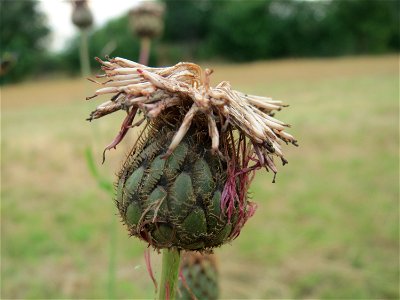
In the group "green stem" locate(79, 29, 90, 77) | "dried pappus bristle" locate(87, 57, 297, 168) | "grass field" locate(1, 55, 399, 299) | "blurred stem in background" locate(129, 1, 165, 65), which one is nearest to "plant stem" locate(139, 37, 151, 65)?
"blurred stem in background" locate(129, 1, 165, 65)

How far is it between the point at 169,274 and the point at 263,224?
692cm

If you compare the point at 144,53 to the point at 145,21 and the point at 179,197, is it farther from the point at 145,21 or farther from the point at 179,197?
the point at 179,197

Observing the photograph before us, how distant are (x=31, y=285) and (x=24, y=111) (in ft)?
80.9

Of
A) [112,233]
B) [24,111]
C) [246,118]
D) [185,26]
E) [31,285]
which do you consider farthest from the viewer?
[185,26]

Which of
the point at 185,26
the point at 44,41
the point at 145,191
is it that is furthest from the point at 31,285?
the point at 185,26

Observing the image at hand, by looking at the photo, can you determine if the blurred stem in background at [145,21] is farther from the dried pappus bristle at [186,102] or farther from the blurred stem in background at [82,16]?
the dried pappus bristle at [186,102]

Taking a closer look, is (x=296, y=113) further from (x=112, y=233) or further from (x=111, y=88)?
(x=111, y=88)

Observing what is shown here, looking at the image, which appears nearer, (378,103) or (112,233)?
(112,233)

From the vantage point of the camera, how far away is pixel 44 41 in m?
40.6

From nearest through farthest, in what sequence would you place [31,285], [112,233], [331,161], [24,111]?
1. [112,233]
2. [31,285]
3. [331,161]
4. [24,111]

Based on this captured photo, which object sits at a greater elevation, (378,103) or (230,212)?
(230,212)

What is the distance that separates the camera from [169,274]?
1.55 meters

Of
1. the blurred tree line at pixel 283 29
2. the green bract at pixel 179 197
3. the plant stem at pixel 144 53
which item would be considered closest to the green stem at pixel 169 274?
the green bract at pixel 179 197

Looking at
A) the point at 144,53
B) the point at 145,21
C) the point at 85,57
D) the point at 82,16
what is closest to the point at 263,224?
the point at 145,21
